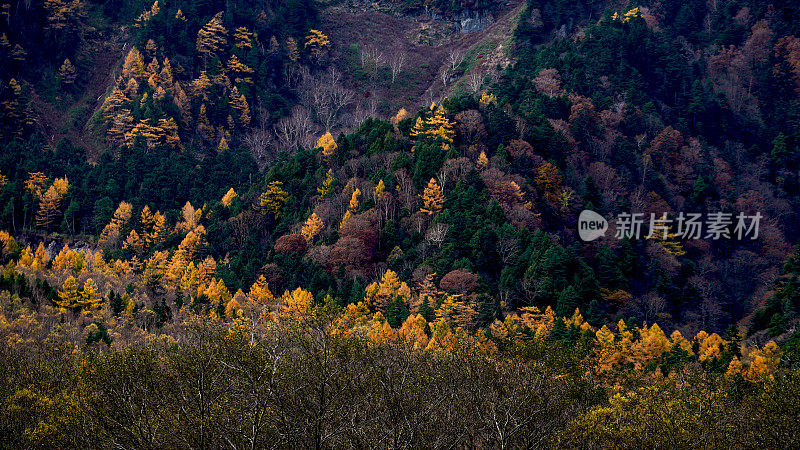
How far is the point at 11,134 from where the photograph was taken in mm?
122750

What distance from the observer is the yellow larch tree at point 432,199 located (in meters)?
77.8

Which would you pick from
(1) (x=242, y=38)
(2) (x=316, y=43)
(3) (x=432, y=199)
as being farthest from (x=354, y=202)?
(2) (x=316, y=43)

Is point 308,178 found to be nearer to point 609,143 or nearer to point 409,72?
point 609,143

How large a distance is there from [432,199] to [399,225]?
16.0 ft

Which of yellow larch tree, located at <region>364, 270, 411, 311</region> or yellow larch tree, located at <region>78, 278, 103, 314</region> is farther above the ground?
yellow larch tree, located at <region>364, 270, 411, 311</region>

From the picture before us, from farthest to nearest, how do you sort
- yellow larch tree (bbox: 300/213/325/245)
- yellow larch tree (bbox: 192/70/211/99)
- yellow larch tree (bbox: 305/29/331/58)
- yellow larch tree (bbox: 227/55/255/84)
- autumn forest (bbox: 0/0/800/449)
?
1. yellow larch tree (bbox: 305/29/331/58)
2. yellow larch tree (bbox: 227/55/255/84)
3. yellow larch tree (bbox: 192/70/211/99)
4. yellow larch tree (bbox: 300/213/325/245)
5. autumn forest (bbox: 0/0/800/449)

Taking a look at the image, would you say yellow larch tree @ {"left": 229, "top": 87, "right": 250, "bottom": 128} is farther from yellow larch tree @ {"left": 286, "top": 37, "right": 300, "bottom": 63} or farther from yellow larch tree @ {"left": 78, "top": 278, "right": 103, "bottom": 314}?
yellow larch tree @ {"left": 78, "top": 278, "right": 103, "bottom": 314}

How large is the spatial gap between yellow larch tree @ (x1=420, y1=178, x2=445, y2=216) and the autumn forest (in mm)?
621

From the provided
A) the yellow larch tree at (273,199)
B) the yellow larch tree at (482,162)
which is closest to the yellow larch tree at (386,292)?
the yellow larch tree at (482,162)

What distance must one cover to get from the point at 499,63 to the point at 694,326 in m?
72.4

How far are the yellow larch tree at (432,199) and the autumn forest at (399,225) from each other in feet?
2.04

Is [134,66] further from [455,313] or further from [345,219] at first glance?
[455,313]

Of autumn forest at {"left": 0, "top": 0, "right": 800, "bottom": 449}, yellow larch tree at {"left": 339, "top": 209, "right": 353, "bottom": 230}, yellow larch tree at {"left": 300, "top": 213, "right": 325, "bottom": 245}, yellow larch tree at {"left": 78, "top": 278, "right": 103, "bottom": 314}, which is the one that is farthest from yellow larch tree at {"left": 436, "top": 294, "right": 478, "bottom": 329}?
yellow larch tree at {"left": 78, "top": 278, "right": 103, "bottom": 314}

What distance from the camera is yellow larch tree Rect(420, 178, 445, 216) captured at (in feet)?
255
